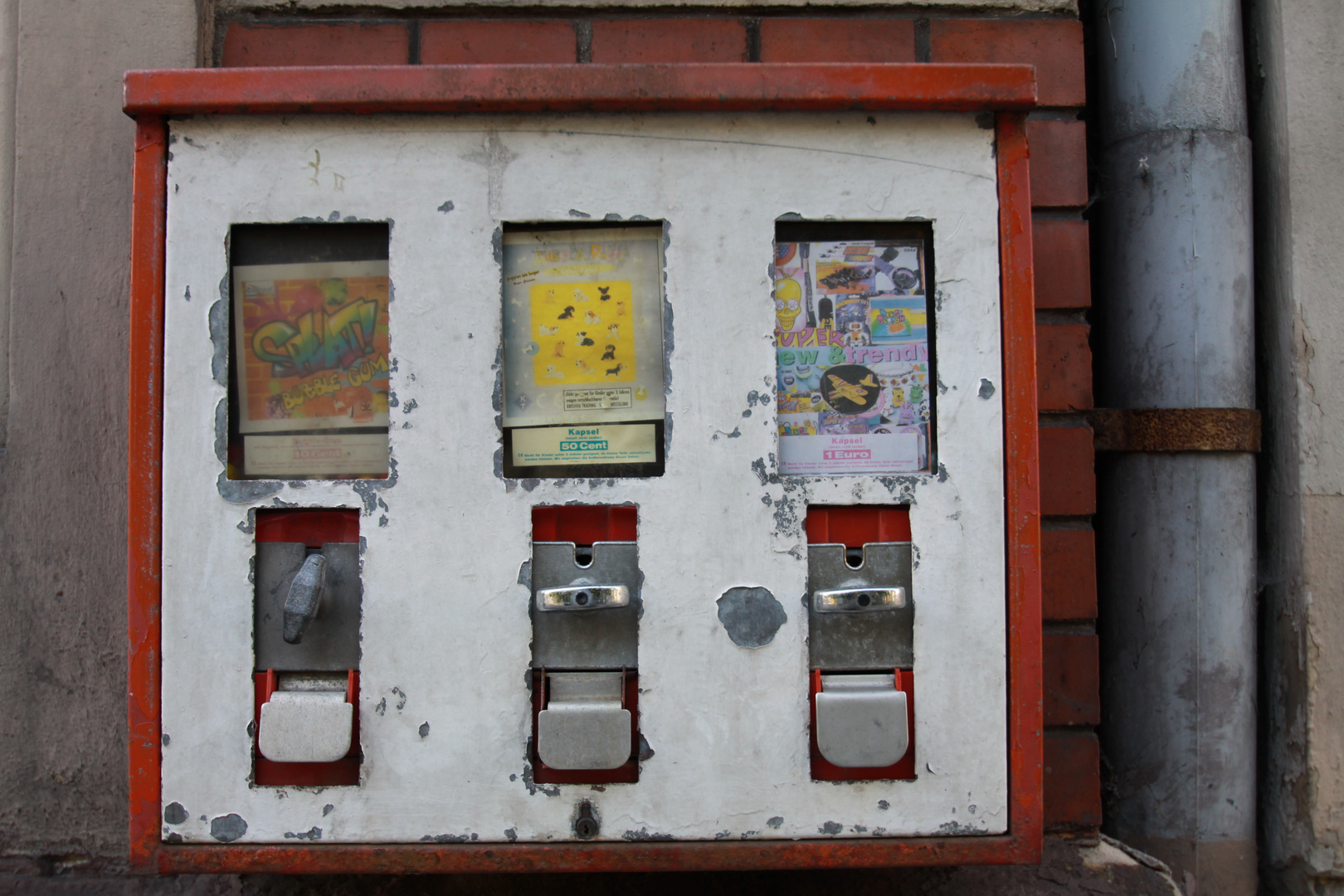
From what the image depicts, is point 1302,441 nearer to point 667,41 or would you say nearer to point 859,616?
point 859,616

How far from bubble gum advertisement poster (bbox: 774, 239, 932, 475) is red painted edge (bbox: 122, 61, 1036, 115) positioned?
0.56 ft

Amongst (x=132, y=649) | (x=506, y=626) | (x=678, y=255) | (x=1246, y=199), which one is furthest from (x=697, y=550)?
(x=1246, y=199)

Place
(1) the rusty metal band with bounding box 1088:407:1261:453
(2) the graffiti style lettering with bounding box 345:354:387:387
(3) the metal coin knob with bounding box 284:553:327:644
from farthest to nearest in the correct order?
(1) the rusty metal band with bounding box 1088:407:1261:453
(2) the graffiti style lettering with bounding box 345:354:387:387
(3) the metal coin knob with bounding box 284:553:327:644

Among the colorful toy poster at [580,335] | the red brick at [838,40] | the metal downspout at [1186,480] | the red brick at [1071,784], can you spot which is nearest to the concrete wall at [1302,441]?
the metal downspout at [1186,480]

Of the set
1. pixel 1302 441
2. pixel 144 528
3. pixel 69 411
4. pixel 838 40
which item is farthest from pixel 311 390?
pixel 1302 441

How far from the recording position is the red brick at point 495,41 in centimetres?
124

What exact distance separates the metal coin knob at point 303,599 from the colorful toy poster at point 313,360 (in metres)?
0.12

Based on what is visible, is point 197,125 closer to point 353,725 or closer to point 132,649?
point 132,649

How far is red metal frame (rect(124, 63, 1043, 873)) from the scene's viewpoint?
89 cm

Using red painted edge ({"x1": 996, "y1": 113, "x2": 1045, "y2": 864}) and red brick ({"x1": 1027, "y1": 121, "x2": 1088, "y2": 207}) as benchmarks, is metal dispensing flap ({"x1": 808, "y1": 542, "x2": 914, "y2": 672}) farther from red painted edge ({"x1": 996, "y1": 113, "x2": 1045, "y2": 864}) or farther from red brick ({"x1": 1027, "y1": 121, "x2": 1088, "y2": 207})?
red brick ({"x1": 1027, "y1": 121, "x2": 1088, "y2": 207})

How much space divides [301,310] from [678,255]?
428 mm

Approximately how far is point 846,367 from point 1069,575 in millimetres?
600

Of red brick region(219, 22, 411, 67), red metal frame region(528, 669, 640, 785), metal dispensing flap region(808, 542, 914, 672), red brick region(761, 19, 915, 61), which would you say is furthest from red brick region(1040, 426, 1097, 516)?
red brick region(219, 22, 411, 67)

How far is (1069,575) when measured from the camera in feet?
4.10
